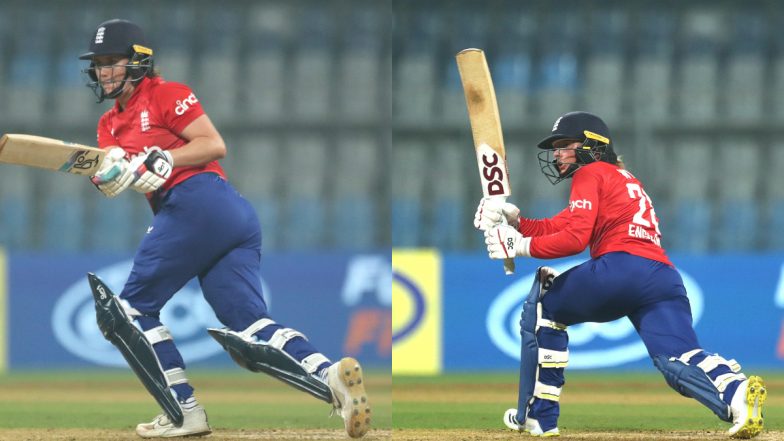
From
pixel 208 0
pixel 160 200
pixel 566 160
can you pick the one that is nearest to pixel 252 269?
pixel 160 200

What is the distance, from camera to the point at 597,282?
16.7ft

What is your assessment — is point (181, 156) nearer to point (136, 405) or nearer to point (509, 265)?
point (509, 265)

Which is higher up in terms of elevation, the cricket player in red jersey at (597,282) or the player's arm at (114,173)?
the player's arm at (114,173)

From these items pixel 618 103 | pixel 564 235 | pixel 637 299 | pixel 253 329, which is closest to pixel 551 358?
pixel 637 299

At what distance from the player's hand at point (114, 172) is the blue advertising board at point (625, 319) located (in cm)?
545

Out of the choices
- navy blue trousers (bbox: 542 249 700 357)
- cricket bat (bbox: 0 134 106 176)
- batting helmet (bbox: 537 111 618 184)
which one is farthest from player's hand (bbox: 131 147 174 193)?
navy blue trousers (bbox: 542 249 700 357)

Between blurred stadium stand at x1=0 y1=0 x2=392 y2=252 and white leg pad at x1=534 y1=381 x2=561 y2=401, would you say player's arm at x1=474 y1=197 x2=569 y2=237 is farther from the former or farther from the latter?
blurred stadium stand at x1=0 y1=0 x2=392 y2=252

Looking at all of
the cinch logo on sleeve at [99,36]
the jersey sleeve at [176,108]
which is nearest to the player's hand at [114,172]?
the jersey sleeve at [176,108]

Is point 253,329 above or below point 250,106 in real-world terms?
below

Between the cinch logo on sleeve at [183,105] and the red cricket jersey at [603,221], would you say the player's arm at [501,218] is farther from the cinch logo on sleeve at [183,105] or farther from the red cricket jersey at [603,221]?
the cinch logo on sleeve at [183,105]

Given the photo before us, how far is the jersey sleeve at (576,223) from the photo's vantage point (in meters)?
5.09

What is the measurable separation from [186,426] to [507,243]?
1607 mm

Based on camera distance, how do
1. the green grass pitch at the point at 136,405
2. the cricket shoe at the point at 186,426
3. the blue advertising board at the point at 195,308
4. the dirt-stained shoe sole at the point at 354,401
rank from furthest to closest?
the blue advertising board at the point at 195,308 < the green grass pitch at the point at 136,405 < the cricket shoe at the point at 186,426 < the dirt-stained shoe sole at the point at 354,401

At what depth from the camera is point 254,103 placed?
1280cm
